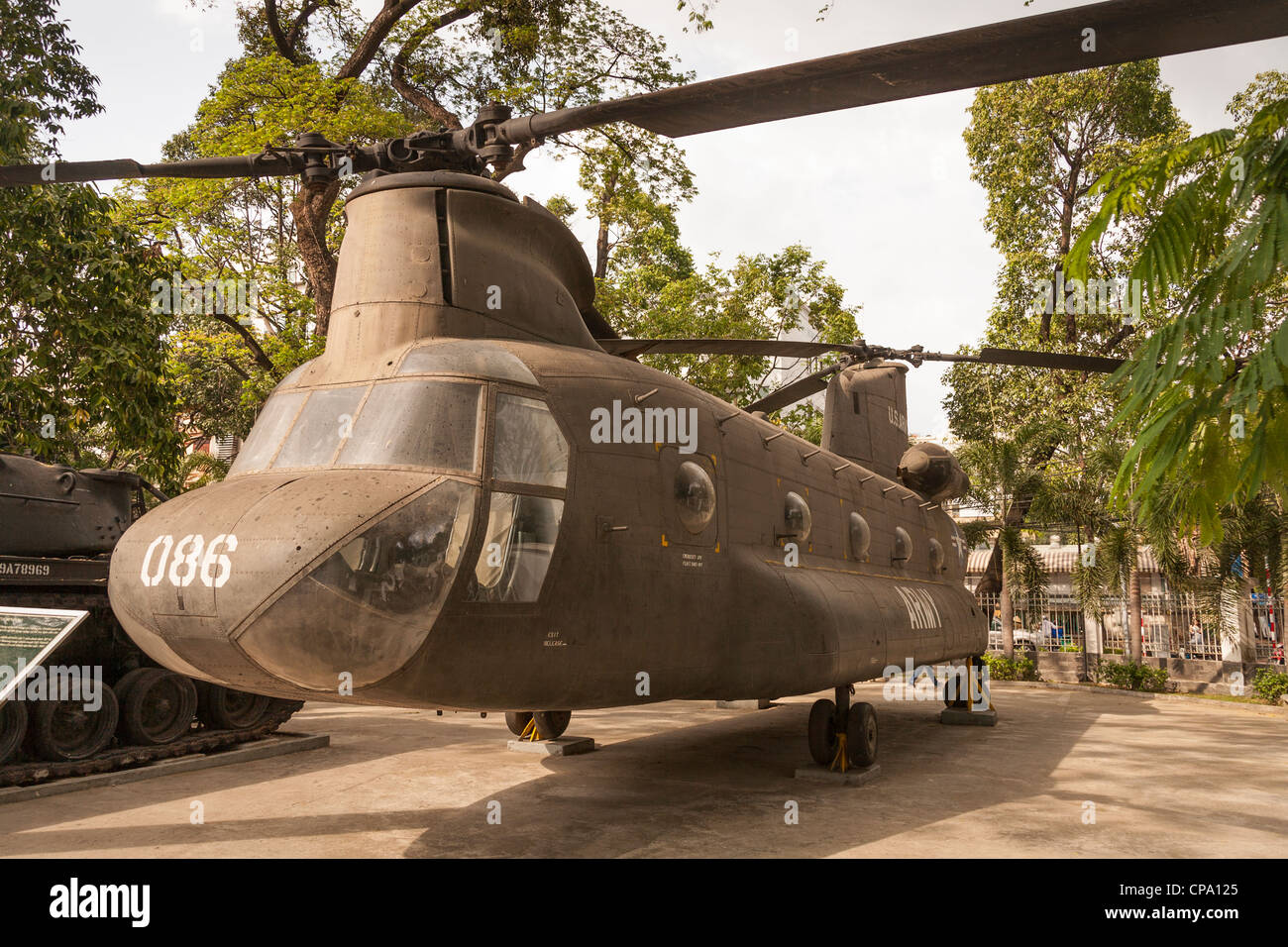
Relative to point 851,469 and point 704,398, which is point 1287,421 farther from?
point 851,469

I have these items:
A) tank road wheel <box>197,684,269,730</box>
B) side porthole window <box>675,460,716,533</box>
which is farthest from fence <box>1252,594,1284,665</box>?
tank road wheel <box>197,684,269,730</box>

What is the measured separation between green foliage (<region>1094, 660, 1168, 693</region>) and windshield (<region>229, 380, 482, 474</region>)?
2059 centimetres

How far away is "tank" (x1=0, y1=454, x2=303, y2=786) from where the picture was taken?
9461 millimetres

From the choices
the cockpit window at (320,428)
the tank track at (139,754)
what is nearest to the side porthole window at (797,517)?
the cockpit window at (320,428)

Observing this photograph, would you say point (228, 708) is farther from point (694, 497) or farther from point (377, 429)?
point (694, 497)

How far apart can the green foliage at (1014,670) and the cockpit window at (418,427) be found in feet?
67.3

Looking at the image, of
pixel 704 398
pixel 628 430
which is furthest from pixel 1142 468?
pixel 704 398

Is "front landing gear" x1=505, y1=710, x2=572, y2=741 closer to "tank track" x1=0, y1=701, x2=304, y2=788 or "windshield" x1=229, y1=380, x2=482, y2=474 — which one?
"tank track" x1=0, y1=701, x2=304, y2=788

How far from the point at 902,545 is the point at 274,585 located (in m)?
8.86

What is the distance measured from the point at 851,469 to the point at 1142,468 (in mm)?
8770

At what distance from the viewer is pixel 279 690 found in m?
5.42

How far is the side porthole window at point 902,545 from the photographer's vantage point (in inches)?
462

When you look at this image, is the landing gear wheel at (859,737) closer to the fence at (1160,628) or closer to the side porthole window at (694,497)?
the side porthole window at (694,497)

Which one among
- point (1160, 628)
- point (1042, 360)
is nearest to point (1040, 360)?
point (1042, 360)
